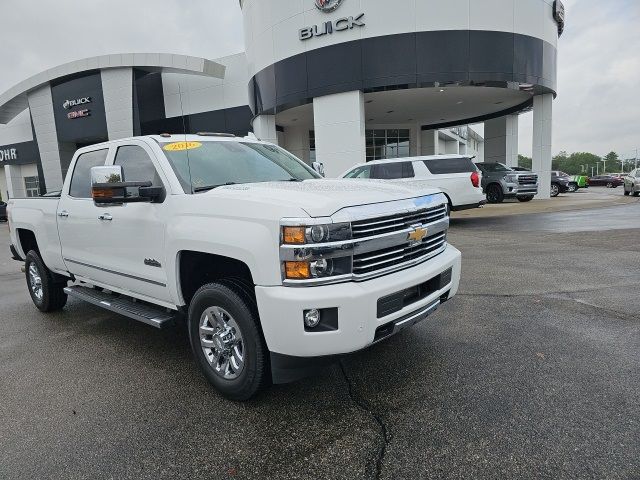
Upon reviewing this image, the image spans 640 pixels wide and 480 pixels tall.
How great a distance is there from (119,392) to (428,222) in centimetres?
279

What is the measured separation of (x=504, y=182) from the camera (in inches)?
723

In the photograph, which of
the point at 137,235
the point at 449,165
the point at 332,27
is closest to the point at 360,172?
the point at 449,165

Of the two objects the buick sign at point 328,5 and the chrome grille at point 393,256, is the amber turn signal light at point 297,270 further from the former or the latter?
the buick sign at point 328,5

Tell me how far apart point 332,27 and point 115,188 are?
16.9 meters

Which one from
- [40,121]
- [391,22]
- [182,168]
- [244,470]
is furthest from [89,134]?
[244,470]

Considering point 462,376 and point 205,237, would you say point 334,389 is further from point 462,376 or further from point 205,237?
point 205,237

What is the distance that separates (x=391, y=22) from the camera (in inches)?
671

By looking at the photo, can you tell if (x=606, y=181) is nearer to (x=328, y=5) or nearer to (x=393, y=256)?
(x=328, y=5)

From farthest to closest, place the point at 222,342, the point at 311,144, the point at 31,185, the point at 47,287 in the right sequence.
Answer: the point at 31,185 → the point at 311,144 → the point at 47,287 → the point at 222,342

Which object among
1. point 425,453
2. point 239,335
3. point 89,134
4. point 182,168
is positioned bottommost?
point 425,453

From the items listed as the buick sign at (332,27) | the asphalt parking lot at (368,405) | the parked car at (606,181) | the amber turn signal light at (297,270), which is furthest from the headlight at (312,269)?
the parked car at (606,181)

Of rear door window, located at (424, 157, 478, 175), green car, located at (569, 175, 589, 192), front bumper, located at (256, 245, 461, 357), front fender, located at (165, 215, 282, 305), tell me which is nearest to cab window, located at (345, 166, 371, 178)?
rear door window, located at (424, 157, 478, 175)

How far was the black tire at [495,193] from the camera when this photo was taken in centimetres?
1880

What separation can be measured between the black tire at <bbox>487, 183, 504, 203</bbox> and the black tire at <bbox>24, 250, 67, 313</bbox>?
17.5 m
